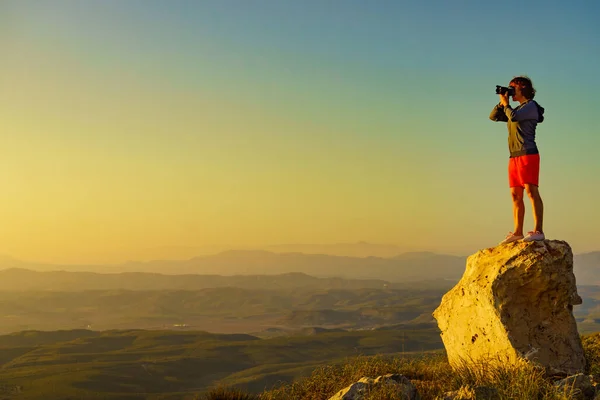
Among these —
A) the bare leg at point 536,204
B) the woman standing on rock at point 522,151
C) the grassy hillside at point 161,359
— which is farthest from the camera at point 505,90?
the grassy hillside at point 161,359

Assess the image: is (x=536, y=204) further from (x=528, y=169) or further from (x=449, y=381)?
(x=449, y=381)

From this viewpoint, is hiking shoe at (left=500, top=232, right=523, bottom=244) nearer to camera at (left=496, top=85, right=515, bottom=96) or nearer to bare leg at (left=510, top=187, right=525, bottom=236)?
bare leg at (left=510, top=187, right=525, bottom=236)

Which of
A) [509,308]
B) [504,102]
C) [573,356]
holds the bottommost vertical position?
[573,356]

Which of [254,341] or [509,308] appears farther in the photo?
[254,341]

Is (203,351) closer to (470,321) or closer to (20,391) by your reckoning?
(20,391)

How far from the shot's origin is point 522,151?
406 inches

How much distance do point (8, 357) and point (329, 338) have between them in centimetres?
8909

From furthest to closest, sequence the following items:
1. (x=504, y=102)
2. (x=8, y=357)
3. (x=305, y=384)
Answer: (x=8, y=357) < (x=305, y=384) < (x=504, y=102)

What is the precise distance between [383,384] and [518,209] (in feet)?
13.6

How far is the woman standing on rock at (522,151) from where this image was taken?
10164 millimetres

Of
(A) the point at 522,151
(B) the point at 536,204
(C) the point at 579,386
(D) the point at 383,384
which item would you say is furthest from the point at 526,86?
(D) the point at 383,384

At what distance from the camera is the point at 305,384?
12.6 metres

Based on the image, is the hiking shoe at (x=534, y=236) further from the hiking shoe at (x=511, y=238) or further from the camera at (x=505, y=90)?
the camera at (x=505, y=90)

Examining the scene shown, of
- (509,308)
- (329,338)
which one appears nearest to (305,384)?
(509,308)
